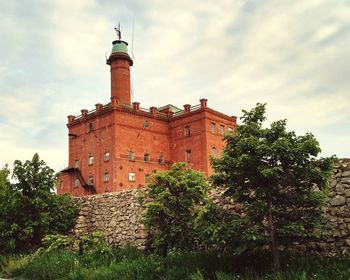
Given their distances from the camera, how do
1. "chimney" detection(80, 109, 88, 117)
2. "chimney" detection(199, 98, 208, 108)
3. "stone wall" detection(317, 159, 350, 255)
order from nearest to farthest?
1. "stone wall" detection(317, 159, 350, 255)
2. "chimney" detection(199, 98, 208, 108)
3. "chimney" detection(80, 109, 88, 117)

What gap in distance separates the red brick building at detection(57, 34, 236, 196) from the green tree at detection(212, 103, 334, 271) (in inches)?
1427

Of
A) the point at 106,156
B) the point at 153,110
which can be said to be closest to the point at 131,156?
the point at 106,156

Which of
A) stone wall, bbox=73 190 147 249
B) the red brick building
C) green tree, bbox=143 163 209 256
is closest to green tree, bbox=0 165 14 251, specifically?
stone wall, bbox=73 190 147 249

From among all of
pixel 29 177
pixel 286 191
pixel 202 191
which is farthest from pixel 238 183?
pixel 29 177

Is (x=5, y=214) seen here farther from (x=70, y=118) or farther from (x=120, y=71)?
(x=120, y=71)

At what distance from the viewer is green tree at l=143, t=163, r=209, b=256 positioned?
10992mm

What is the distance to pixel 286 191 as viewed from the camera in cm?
868

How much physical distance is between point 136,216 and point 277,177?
789 cm

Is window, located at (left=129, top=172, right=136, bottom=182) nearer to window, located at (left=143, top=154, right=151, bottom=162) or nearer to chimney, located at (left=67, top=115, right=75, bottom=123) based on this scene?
window, located at (left=143, top=154, right=151, bottom=162)

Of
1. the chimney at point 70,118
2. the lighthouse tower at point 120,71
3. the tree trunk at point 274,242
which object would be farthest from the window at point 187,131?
Answer: the tree trunk at point 274,242

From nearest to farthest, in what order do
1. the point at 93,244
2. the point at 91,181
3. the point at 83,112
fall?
1. the point at 93,244
2. the point at 91,181
3. the point at 83,112

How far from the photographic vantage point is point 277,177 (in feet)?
27.9

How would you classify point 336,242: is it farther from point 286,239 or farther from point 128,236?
point 128,236

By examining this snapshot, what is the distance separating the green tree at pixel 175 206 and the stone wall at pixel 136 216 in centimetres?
124
